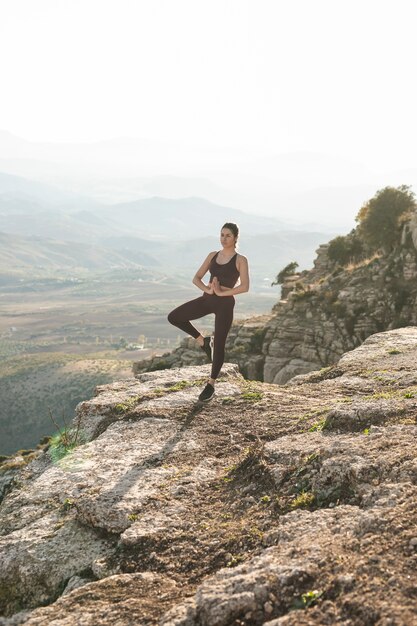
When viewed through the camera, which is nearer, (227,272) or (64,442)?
(64,442)

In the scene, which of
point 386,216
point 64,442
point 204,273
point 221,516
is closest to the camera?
point 221,516

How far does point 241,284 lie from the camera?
10367mm

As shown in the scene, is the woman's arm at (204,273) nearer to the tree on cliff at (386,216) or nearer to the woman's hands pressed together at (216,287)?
the woman's hands pressed together at (216,287)

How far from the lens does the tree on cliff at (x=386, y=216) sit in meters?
37.2

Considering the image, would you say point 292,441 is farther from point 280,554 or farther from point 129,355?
point 129,355

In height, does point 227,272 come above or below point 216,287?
above

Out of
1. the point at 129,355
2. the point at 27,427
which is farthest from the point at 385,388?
the point at 129,355

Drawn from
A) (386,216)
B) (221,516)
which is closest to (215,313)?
(221,516)

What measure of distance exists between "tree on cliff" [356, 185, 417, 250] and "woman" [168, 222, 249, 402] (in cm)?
2891

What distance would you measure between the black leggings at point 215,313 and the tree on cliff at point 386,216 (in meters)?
28.9

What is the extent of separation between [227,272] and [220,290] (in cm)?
37

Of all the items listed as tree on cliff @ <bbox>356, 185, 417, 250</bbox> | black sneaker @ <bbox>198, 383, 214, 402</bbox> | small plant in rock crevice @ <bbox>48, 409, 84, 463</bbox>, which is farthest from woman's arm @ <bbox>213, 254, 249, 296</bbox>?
tree on cliff @ <bbox>356, 185, 417, 250</bbox>

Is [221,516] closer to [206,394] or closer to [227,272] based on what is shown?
[206,394]

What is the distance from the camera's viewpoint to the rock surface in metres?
4.50
